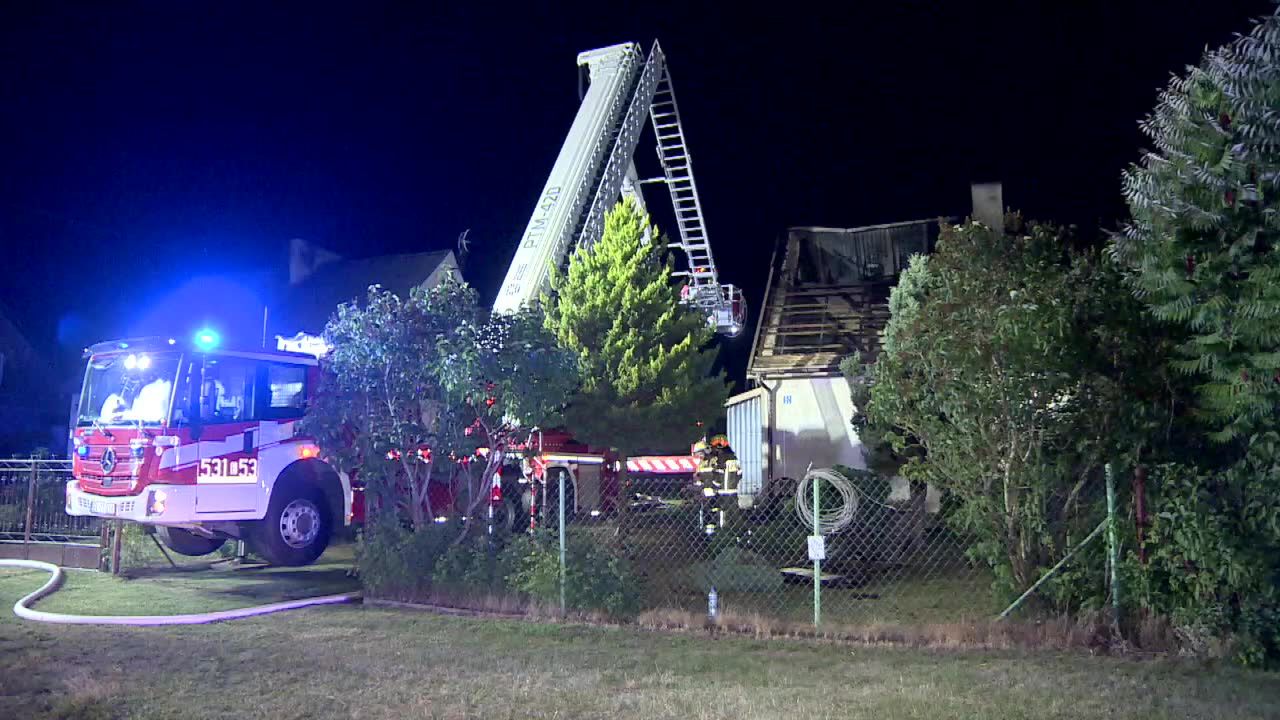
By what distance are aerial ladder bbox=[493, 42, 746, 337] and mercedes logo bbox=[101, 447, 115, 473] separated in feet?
23.4

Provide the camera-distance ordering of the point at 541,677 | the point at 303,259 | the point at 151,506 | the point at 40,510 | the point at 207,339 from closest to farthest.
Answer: the point at 541,677
the point at 151,506
the point at 207,339
the point at 40,510
the point at 303,259

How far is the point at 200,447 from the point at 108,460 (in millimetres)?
972

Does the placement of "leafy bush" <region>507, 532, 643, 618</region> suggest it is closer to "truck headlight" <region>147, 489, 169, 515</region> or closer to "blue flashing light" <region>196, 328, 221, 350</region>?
"truck headlight" <region>147, 489, 169, 515</region>

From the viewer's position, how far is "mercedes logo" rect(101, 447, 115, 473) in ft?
35.5

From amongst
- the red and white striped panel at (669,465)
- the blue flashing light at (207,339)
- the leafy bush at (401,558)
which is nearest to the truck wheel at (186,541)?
the blue flashing light at (207,339)

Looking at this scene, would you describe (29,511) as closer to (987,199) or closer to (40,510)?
(40,510)

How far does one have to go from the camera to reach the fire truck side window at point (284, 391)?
11.9 m

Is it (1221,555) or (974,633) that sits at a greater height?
(1221,555)

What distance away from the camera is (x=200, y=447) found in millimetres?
11000

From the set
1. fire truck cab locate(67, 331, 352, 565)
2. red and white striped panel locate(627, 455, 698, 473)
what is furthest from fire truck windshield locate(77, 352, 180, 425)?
red and white striped panel locate(627, 455, 698, 473)

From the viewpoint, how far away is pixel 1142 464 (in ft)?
23.5

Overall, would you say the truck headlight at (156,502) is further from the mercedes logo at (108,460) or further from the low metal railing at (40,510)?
the low metal railing at (40,510)

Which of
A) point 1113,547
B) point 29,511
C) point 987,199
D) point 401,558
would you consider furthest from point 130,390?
point 987,199

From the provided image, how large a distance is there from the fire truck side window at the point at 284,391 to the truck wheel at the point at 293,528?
917 mm
